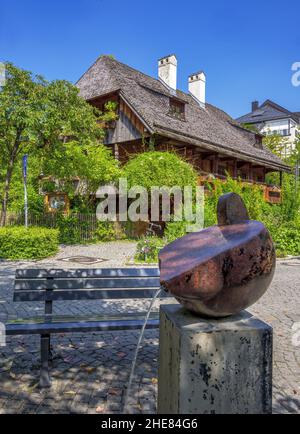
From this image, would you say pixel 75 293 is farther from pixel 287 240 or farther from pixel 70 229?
pixel 70 229

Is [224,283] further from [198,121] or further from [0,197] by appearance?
[198,121]

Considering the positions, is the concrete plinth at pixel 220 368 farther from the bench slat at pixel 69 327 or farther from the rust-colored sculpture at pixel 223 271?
the bench slat at pixel 69 327

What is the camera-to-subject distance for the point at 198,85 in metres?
28.4

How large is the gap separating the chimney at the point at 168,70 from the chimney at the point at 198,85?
12.5 feet

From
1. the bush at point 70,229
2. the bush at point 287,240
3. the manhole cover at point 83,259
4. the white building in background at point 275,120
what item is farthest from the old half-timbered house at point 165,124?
the white building in background at point 275,120

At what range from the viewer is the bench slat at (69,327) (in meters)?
3.03

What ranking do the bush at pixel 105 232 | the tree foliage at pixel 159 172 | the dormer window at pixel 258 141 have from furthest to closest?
1. the dormer window at pixel 258 141
2. the bush at pixel 105 232
3. the tree foliage at pixel 159 172

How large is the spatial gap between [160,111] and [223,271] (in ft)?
61.4

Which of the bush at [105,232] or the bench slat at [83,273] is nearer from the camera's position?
the bench slat at [83,273]

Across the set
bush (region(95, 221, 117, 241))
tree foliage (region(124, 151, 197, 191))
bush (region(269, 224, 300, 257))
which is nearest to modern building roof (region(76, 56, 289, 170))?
tree foliage (region(124, 151, 197, 191))

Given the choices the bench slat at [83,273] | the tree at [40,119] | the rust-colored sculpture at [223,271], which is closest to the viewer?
the rust-colored sculpture at [223,271]

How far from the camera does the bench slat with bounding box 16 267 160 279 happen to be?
358 cm

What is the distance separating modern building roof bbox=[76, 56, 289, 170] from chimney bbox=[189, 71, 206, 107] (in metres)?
1.38
